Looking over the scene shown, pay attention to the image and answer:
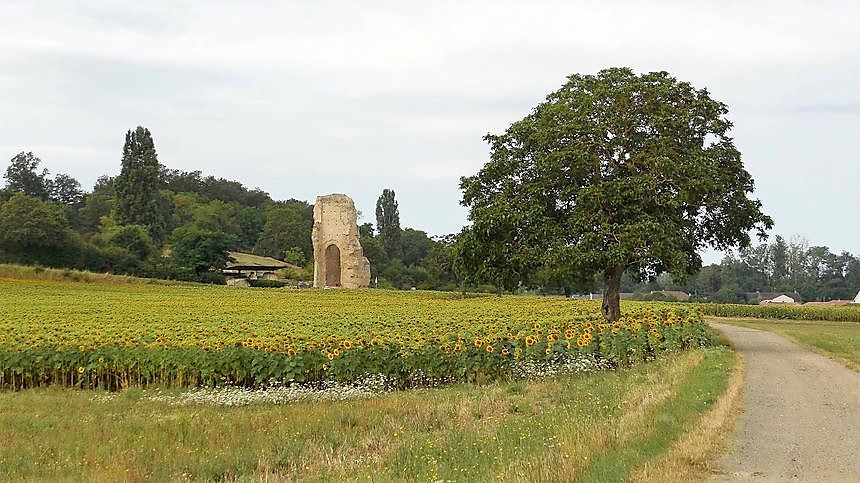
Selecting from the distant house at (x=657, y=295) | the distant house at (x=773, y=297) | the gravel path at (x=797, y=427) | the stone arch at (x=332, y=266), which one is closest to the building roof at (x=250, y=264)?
the stone arch at (x=332, y=266)

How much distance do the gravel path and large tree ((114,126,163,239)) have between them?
87.0 meters

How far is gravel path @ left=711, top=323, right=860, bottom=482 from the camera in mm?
8289

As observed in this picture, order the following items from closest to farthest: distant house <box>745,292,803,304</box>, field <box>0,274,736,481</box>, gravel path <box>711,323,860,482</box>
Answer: gravel path <box>711,323,860,482</box> < field <box>0,274,736,481</box> < distant house <box>745,292,803,304</box>

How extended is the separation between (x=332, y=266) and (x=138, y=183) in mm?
35038

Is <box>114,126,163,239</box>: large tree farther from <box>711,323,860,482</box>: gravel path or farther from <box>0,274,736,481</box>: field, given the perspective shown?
<box>711,323,860,482</box>: gravel path

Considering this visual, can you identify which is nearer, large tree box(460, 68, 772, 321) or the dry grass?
the dry grass

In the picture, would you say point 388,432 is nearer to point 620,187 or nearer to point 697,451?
point 697,451

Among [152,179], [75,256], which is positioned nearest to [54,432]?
[75,256]

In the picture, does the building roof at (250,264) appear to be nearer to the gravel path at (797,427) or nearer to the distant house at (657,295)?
the distant house at (657,295)

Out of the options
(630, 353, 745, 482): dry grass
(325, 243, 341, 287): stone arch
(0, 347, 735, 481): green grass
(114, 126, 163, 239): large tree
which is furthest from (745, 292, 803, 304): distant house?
(630, 353, 745, 482): dry grass

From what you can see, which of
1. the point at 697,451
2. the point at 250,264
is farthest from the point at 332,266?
the point at 697,451

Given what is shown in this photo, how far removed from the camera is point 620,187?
75.8 feet

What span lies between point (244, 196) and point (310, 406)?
146 m

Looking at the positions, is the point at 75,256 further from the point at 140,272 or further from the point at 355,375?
the point at 355,375
